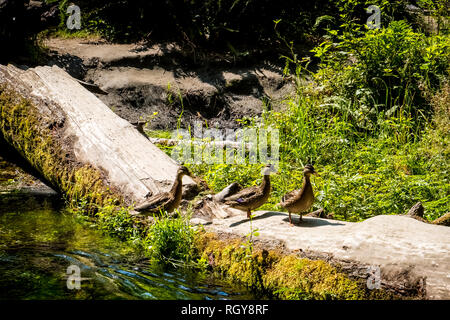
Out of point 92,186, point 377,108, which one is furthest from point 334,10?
point 92,186

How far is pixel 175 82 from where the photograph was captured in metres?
11.9

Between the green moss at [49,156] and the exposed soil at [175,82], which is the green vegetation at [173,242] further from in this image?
the exposed soil at [175,82]

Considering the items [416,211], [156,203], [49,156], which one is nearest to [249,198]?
[156,203]

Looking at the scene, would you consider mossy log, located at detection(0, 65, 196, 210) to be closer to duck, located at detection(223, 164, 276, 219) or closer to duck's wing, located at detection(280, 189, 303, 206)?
duck, located at detection(223, 164, 276, 219)

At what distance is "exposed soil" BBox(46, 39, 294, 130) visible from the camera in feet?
A: 37.8

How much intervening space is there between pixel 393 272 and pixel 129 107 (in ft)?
30.0

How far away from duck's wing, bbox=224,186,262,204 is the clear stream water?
0.91 metres

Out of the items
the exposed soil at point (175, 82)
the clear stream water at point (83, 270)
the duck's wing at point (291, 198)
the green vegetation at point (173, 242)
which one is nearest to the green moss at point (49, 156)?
the clear stream water at point (83, 270)

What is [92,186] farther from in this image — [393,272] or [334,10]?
[334,10]

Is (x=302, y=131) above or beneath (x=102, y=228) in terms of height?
above

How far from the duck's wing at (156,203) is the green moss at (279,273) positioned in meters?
0.62

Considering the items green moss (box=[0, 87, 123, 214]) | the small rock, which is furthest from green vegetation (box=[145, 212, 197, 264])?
the small rock

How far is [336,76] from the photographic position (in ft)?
31.0

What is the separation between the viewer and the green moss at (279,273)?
151 inches
